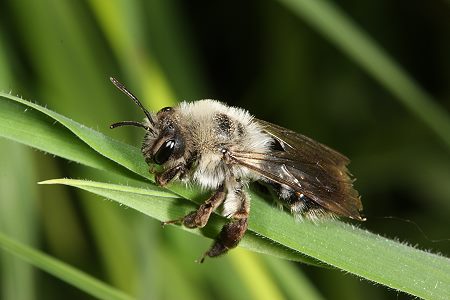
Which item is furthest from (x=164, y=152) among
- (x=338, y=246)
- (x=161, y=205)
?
(x=338, y=246)

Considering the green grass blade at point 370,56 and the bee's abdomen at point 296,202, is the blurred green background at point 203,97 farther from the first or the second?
the bee's abdomen at point 296,202

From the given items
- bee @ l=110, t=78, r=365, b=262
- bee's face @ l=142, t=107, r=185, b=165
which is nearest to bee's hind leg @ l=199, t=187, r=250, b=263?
bee @ l=110, t=78, r=365, b=262

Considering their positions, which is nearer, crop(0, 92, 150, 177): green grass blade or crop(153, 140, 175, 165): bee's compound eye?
crop(0, 92, 150, 177): green grass blade

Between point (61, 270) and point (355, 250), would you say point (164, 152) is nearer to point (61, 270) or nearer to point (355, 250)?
point (61, 270)

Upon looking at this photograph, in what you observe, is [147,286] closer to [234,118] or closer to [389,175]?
[234,118]

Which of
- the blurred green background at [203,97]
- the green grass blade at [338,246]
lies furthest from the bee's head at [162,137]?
the blurred green background at [203,97]

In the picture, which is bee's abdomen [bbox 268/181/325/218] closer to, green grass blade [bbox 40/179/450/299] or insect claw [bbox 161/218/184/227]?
green grass blade [bbox 40/179/450/299]

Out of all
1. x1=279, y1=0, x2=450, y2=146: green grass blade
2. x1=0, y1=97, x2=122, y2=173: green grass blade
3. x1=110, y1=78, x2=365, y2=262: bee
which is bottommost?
x1=0, y1=97, x2=122, y2=173: green grass blade
